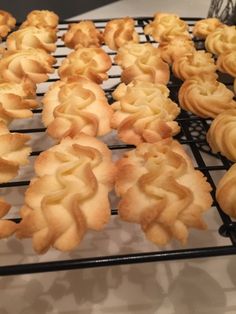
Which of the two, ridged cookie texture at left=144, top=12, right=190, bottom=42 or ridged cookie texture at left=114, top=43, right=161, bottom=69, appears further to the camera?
ridged cookie texture at left=144, top=12, right=190, bottom=42

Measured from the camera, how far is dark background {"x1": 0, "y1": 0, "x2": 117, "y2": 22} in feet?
5.65

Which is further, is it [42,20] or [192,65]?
[42,20]

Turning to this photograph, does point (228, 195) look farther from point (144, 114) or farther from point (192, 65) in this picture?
point (192, 65)

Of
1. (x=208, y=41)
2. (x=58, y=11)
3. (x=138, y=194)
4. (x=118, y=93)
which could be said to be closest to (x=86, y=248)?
(x=138, y=194)

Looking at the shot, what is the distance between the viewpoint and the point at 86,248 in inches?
27.9

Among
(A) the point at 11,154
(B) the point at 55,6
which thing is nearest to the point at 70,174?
(A) the point at 11,154

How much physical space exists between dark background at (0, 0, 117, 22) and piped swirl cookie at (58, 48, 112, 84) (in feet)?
2.91

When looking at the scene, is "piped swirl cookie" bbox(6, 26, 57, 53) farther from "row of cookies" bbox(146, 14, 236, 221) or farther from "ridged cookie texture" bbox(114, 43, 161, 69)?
"row of cookies" bbox(146, 14, 236, 221)

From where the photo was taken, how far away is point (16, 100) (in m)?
0.78

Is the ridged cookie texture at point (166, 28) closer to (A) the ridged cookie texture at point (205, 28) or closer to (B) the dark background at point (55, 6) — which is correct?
(A) the ridged cookie texture at point (205, 28)

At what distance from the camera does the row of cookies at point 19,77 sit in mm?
655

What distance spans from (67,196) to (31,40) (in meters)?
0.56

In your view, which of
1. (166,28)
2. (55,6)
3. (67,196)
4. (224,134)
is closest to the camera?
(67,196)

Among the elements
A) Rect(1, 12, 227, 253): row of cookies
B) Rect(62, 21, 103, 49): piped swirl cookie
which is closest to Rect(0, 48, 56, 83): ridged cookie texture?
Rect(62, 21, 103, 49): piped swirl cookie
